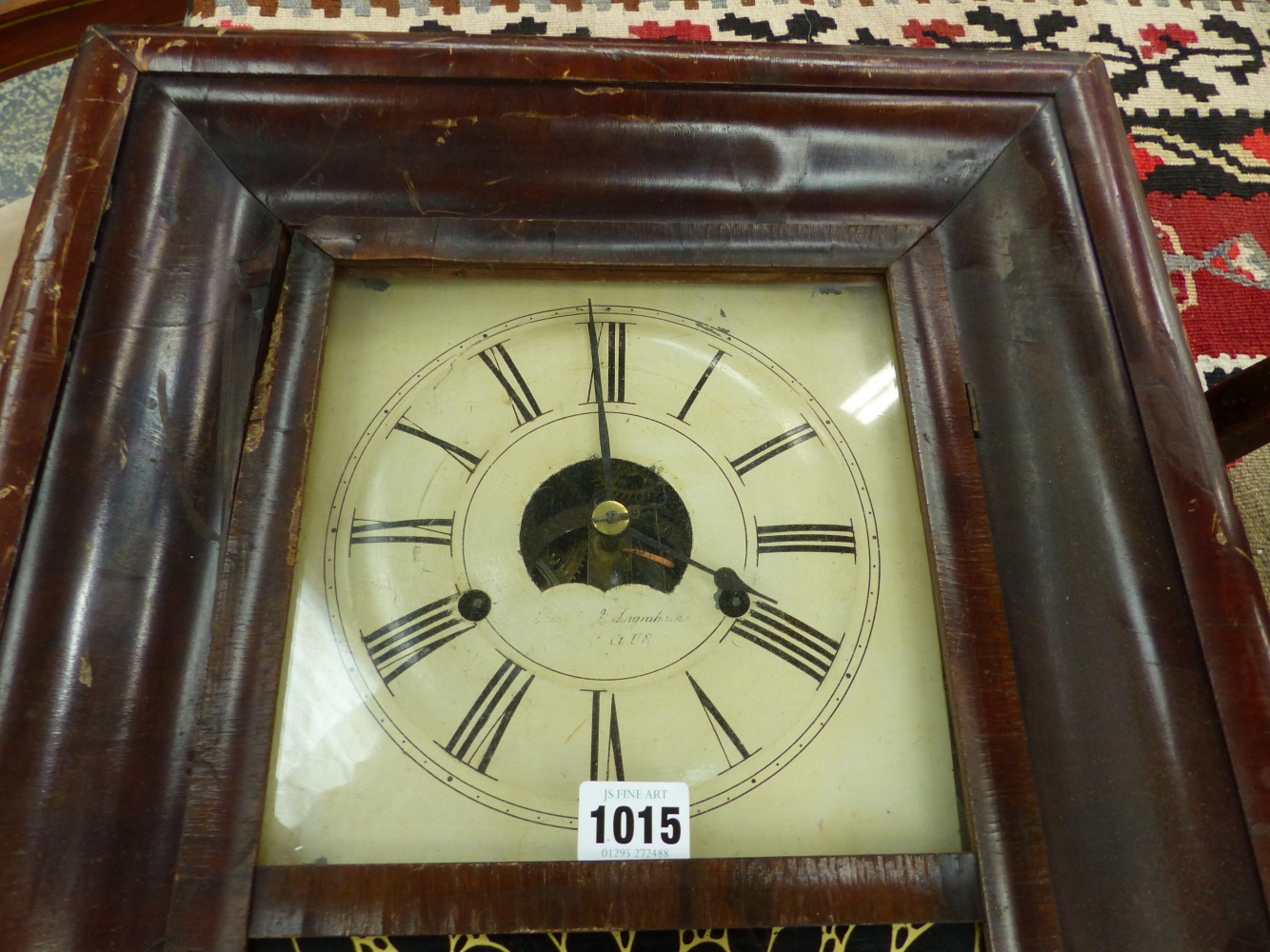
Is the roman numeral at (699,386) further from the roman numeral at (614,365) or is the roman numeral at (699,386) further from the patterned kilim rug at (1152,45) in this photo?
the patterned kilim rug at (1152,45)

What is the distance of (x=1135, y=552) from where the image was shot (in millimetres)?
669

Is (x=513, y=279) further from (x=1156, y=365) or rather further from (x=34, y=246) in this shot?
(x=1156, y=365)

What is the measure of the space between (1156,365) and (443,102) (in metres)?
0.60

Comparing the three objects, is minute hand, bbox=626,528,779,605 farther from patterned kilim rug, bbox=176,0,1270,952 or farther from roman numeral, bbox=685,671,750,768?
patterned kilim rug, bbox=176,0,1270,952

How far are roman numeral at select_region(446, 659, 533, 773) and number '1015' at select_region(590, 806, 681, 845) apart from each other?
0.31ft

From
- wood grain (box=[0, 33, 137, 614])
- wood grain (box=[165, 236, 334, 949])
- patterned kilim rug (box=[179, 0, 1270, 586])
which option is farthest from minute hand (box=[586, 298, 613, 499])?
patterned kilim rug (box=[179, 0, 1270, 586])

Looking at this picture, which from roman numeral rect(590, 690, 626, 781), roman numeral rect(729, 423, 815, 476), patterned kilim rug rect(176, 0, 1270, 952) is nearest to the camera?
roman numeral rect(590, 690, 626, 781)

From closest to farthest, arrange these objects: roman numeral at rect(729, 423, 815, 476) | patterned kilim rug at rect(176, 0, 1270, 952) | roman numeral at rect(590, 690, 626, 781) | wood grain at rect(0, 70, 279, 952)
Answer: wood grain at rect(0, 70, 279, 952)
roman numeral at rect(590, 690, 626, 781)
roman numeral at rect(729, 423, 815, 476)
patterned kilim rug at rect(176, 0, 1270, 952)

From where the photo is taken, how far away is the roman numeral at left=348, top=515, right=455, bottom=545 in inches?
29.2

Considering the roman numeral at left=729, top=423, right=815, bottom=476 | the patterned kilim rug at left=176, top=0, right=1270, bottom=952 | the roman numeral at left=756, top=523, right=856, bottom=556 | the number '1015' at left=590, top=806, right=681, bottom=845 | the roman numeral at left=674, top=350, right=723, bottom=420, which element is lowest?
the number '1015' at left=590, top=806, right=681, bottom=845

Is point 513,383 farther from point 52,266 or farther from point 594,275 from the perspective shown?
point 52,266

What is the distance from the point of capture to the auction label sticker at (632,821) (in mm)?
646

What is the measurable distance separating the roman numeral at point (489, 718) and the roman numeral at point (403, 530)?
0.12 m

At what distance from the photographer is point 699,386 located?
0.82 m
